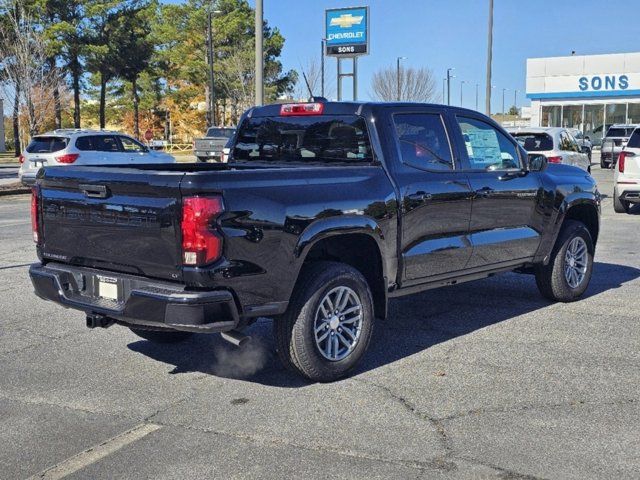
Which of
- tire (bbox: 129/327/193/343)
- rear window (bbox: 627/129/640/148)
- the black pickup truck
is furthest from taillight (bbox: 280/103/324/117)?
rear window (bbox: 627/129/640/148)

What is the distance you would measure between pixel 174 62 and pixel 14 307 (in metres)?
56.2

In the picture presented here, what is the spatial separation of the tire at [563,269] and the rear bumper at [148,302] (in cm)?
390

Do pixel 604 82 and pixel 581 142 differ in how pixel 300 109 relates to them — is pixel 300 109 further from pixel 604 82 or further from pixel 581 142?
pixel 604 82

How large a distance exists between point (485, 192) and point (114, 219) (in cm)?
308

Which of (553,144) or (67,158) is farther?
(67,158)

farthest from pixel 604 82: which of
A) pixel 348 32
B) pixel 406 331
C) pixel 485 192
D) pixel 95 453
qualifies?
pixel 95 453

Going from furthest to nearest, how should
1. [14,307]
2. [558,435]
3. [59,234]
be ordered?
1. [14,307]
2. [59,234]
3. [558,435]

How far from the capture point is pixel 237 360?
565 cm

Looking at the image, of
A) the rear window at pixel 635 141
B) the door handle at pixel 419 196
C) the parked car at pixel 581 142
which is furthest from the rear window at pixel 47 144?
the door handle at pixel 419 196

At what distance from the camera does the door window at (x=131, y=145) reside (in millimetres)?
21422

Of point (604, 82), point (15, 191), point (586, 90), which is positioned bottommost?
point (15, 191)

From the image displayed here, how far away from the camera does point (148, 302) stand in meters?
4.45

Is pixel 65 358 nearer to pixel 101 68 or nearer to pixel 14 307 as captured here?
pixel 14 307

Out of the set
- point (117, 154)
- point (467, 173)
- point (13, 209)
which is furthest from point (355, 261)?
point (117, 154)
